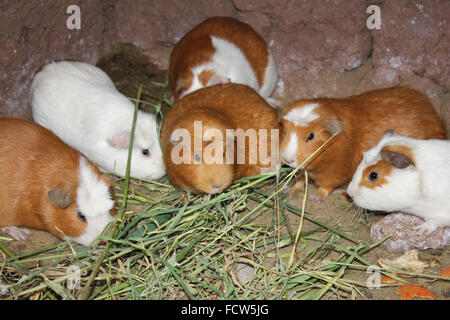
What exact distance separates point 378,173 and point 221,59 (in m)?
1.83

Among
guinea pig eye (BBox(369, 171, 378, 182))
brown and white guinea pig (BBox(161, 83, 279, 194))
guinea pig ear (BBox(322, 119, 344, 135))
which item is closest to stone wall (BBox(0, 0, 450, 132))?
brown and white guinea pig (BBox(161, 83, 279, 194))

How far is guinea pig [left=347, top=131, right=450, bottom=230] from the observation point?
9.90 feet

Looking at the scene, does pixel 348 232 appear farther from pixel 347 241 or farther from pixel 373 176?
pixel 373 176

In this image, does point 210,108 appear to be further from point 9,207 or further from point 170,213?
Result: point 9,207

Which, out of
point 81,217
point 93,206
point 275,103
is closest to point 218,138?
point 93,206

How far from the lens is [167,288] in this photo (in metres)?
2.91

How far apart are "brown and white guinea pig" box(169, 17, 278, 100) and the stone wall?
0.70 feet

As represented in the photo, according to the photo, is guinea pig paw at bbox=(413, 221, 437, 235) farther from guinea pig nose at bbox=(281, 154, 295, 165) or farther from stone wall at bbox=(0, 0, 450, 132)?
stone wall at bbox=(0, 0, 450, 132)

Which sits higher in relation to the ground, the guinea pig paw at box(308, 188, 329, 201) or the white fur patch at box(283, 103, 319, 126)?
the white fur patch at box(283, 103, 319, 126)

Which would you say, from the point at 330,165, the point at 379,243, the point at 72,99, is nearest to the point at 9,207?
the point at 72,99

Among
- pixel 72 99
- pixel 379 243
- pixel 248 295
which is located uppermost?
pixel 72 99

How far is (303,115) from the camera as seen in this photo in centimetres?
338

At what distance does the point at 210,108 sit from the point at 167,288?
137cm

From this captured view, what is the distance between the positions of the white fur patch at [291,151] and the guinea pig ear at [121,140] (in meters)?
1.29
